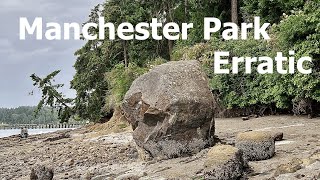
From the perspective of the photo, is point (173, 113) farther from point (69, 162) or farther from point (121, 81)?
point (121, 81)

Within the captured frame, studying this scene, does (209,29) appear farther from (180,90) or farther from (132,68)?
(180,90)

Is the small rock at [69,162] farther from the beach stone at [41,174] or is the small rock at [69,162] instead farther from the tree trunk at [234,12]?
the tree trunk at [234,12]

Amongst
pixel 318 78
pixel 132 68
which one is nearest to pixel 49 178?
pixel 318 78

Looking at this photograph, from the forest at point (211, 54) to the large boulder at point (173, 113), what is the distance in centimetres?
578

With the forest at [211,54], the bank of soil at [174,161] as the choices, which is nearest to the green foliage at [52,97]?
the forest at [211,54]

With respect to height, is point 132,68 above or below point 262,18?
below

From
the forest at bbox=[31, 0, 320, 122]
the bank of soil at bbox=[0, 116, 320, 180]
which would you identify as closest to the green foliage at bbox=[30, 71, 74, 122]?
the forest at bbox=[31, 0, 320, 122]

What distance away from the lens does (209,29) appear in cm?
3291

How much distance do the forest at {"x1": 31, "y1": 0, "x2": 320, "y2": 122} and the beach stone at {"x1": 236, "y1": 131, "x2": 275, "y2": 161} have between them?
6.99m

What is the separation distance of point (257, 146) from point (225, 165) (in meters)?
1.75

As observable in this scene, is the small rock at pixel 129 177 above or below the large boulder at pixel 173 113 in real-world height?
below

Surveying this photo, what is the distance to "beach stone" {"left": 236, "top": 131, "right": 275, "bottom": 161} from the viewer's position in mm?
10812

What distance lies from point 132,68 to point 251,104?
856cm

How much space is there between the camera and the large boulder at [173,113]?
12.8 m
